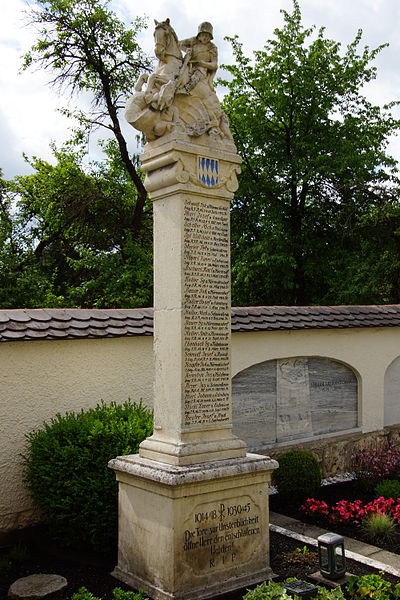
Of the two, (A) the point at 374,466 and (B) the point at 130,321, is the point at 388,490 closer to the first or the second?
(A) the point at 374,466

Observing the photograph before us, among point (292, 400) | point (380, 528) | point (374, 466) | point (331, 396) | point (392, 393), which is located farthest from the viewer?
point (392, 393)

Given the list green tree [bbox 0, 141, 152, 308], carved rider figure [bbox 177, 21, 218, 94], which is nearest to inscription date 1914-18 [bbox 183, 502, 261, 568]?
carved rider figure [bbox 177, 21, 218, 94]

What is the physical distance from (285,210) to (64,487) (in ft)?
43.5

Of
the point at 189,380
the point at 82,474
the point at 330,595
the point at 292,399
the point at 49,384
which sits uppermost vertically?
the point at 189,380

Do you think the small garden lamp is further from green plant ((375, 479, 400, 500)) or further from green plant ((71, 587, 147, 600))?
green plant ((375, 479, 400, 500))

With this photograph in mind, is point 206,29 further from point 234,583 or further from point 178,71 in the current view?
point 234,583

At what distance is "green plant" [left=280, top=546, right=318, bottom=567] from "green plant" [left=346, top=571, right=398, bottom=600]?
0.71 meters

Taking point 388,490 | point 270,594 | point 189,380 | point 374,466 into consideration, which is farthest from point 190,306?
point 374,466

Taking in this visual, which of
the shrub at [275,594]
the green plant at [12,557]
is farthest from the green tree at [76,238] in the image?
the shrub at [275,594]

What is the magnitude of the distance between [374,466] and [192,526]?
4.37m

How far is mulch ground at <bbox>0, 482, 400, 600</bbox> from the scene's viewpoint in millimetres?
5051

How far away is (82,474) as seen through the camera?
5699mm

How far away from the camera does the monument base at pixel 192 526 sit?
15.5ft

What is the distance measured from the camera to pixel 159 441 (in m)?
5.13
